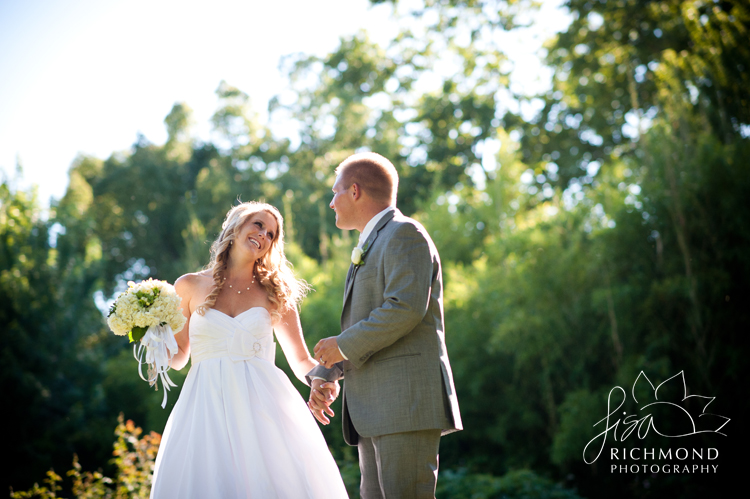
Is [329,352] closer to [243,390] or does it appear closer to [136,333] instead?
[243,390]

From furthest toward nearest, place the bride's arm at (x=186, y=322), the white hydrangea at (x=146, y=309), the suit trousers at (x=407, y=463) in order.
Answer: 1. the bride's arm at (x=186, y=322)
2. the white hydrangea at (x=146, y=309)
3. the suit trousers at (x=407, y=463)

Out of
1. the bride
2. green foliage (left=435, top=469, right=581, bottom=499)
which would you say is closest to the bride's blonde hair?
the bride

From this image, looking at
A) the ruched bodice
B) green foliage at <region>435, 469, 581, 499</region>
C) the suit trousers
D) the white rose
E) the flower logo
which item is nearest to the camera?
the suit trousers

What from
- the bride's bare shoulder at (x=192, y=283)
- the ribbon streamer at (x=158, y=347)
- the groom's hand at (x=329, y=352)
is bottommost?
the groom's hand at (x=329, y=352)

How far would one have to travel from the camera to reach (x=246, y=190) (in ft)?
65.3

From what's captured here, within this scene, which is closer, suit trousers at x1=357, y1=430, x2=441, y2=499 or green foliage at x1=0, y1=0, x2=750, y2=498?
suit trousers at x1=357, y1=430, x2=441, y2=499

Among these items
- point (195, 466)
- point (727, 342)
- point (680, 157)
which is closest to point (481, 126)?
point (680, 157)

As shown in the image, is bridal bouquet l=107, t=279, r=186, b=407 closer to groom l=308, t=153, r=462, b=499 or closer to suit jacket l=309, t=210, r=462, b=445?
groom l=308, t=153, r=462, b=499

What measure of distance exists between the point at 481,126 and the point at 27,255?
32.3ft

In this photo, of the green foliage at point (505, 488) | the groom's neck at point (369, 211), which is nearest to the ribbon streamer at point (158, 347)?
the groom's neck at point (369, 211)

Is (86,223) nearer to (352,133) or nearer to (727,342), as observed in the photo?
(352,133)

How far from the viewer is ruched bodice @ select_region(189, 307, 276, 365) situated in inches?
121

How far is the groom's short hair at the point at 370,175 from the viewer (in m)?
2.82

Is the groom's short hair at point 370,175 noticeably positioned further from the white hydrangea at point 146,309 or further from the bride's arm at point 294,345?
the white hydrangea at point 146,309
